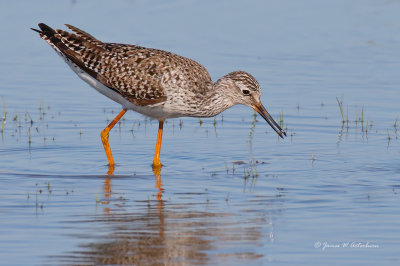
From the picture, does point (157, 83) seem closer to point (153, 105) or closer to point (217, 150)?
point (153, 105)

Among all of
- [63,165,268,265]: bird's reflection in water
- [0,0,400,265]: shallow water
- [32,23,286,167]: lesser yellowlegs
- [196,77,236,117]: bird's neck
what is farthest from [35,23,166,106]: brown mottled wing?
[63,165,268,265]: bird's reflection in water

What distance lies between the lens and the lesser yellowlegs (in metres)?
13.1

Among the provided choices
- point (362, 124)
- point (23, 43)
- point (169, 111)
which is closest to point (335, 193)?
point (169, 111)

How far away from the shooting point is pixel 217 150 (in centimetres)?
1370

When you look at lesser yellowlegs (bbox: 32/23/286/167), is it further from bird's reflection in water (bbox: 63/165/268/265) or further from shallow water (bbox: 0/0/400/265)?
bird's reflection in water (bbox: 63/165/268/265)

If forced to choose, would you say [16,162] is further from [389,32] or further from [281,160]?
[389,32]

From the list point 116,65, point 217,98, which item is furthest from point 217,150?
point 116,65

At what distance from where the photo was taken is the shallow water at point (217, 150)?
350 inches

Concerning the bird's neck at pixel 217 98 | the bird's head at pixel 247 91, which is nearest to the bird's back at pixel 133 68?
the bird's neck at pixel 217 98

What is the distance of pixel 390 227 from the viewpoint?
9.43 m

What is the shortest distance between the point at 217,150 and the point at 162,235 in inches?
184

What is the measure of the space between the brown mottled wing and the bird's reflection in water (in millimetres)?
2771

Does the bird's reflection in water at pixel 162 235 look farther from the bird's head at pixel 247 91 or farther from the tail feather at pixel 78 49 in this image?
the tail feather at pixel 78 49

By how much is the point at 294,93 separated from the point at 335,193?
6.23 meters
